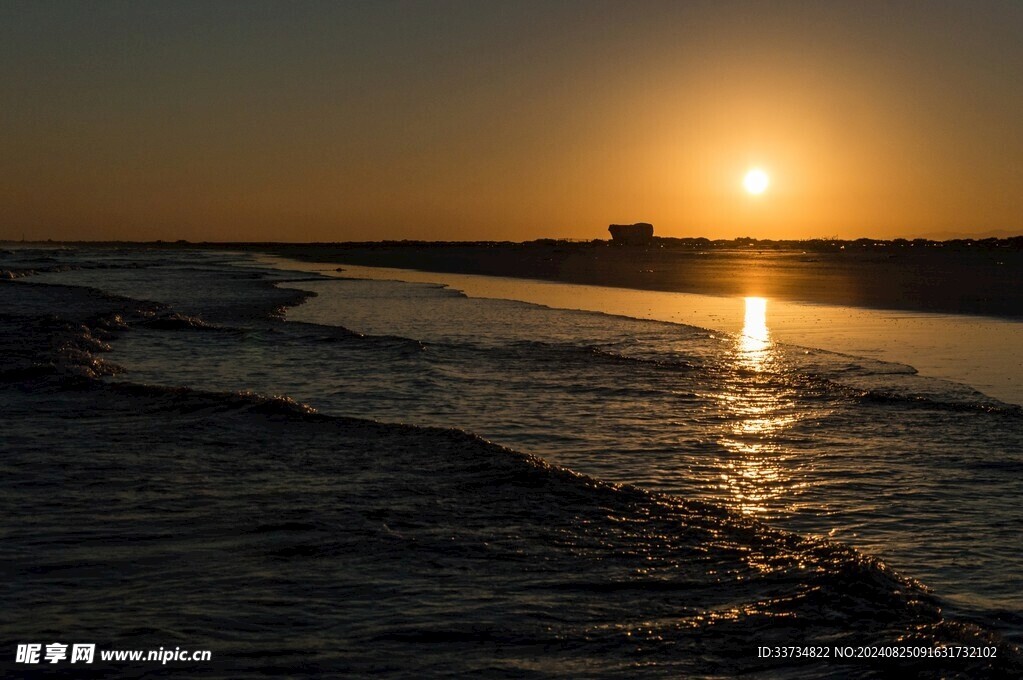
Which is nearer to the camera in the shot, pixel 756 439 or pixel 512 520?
pixel 512 520

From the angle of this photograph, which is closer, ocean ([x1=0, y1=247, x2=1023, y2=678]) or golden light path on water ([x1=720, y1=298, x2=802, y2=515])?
ocean ([x1=0, y1=247, x2=1023, y2=678])

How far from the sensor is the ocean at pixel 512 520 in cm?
675

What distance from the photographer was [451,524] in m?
9.47

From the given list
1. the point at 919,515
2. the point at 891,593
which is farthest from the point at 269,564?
A: the point at 919,515

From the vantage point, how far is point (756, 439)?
45.6 feet

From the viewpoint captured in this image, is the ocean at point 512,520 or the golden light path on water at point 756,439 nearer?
the ocean at point 512,520

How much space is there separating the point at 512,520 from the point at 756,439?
5.50 m

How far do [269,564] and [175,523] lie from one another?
163cm

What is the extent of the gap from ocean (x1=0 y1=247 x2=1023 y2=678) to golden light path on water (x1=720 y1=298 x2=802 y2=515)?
2.8 inches

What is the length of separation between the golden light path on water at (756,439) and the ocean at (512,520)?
0.23 feet

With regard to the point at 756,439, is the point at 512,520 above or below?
below

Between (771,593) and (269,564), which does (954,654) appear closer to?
(771,593)

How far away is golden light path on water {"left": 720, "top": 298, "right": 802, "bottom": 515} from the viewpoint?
10750 mm

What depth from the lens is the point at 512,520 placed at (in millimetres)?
9695
